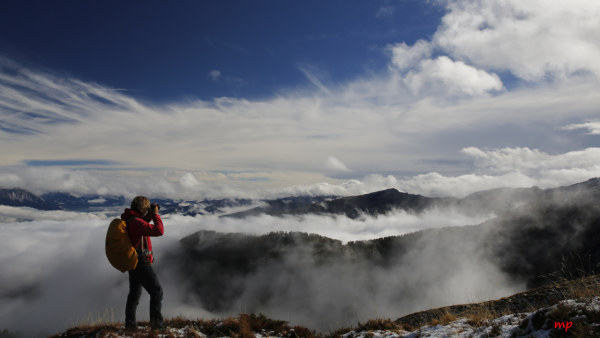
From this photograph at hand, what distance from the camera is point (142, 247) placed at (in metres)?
8.25

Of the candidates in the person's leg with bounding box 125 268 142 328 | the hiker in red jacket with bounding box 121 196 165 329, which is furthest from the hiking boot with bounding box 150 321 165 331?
the person's leg with bounding box 125 268 142 328

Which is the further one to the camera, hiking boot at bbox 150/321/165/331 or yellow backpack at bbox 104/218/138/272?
hiking boot at bbox 150/321/165/331

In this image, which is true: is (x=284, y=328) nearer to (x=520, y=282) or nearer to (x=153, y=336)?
(x=153, y=336)

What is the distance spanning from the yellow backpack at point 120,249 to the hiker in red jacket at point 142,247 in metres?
0.23

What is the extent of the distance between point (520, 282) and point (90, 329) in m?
180

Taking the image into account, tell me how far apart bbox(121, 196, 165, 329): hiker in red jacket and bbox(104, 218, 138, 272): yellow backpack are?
0.23 metres

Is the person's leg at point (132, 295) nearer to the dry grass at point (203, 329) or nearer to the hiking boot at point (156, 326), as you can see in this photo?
the dry grass at point (203, 329)

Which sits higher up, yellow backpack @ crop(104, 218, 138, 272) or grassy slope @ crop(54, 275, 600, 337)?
yellow backpack @ crop(104, 218, 138, 272)

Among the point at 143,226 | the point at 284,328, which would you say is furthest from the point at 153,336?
the point at 284,328

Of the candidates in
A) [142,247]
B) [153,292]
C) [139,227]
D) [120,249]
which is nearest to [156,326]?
[153,292]

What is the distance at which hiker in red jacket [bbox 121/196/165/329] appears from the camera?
8023mm

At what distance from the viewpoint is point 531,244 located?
6004 inches

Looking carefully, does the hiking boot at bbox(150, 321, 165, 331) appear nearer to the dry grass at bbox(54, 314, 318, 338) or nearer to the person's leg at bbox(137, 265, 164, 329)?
the person's leg at bbox(137, 265, 164, 329)

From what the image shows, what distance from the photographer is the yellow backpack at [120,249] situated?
7.76 meters
